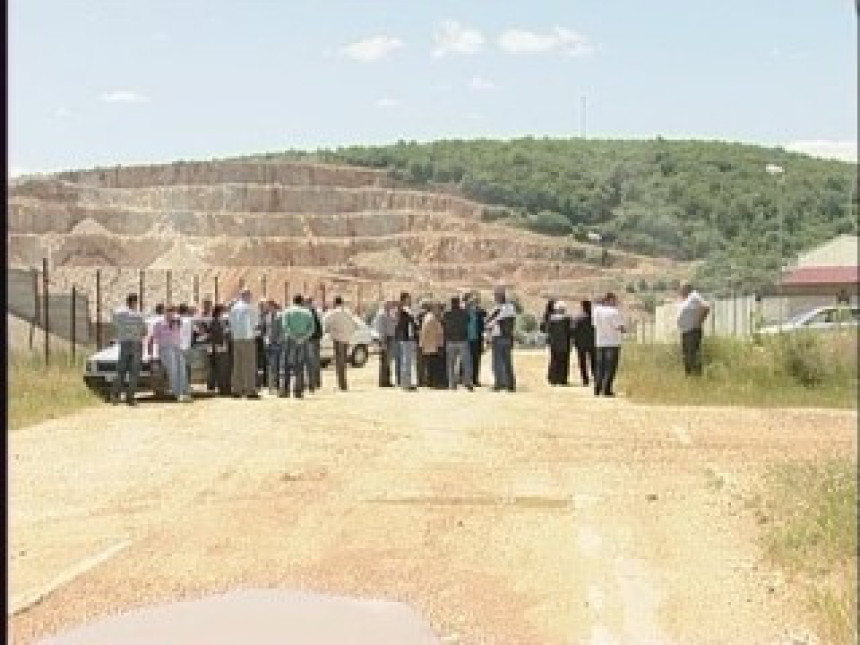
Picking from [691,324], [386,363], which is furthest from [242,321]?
[691,324]

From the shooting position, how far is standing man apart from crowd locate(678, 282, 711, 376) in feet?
70.9

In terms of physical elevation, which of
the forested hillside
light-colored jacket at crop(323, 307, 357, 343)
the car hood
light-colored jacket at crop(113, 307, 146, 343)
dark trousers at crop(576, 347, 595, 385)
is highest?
the forested hillside

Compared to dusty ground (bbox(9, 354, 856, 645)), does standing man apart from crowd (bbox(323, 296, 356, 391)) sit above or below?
above

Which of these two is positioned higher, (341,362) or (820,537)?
(820,537)

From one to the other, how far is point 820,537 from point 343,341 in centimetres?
1504

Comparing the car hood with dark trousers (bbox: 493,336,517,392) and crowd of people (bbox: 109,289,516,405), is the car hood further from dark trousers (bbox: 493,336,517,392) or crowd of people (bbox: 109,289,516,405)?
dark trousers (bbox: 493,336,517,392)

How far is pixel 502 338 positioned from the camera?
22.5 m

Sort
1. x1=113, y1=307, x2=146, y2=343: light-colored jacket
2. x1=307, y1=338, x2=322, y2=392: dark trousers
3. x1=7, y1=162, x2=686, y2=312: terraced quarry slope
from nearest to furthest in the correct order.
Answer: x1=113, y1=307, x2=146, y2=343: light-colored jacket, x1=307, y1=338, x2=322, y2=392: dark trousers, x1=7, y1=162, x2=686, y2=312: terraced quarry slope

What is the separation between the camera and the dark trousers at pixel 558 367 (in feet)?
79.7

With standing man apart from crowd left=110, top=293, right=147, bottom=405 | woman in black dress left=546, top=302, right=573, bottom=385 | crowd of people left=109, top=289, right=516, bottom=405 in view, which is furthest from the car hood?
woman in black dress left=546, top=302, right=573, bottom=385

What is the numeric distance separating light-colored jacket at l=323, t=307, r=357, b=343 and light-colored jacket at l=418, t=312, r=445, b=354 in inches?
43.3

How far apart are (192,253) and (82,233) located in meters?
7.28

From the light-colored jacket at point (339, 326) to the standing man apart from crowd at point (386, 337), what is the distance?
1.52 ft

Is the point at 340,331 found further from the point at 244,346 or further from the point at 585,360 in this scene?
the point at 585,360
